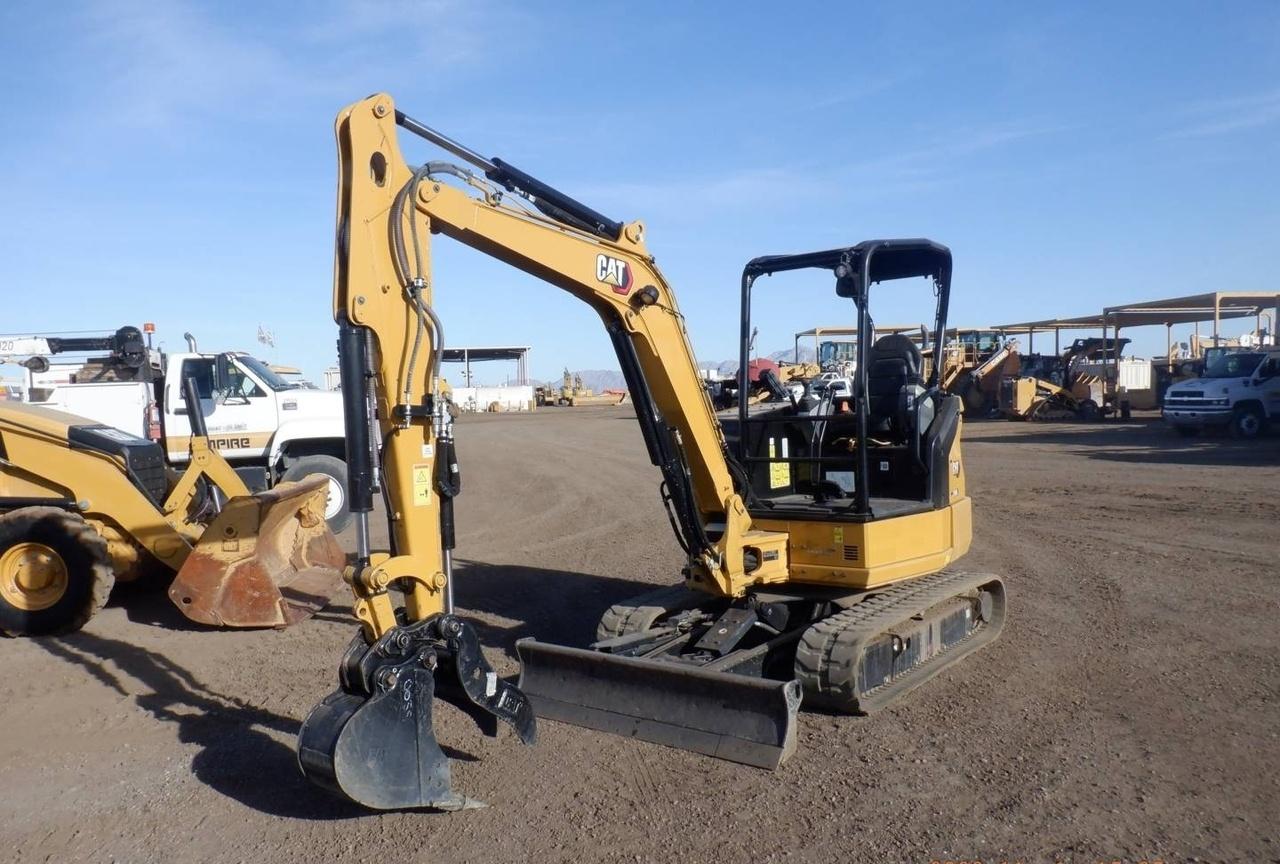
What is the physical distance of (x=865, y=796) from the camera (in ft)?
15.2

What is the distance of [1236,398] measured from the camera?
22016mm

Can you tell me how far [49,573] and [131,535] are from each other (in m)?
0.70

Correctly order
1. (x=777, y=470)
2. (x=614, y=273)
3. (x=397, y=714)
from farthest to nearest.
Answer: (x=777, y=470)
(x=614, y=273)
(x=397, y=714)

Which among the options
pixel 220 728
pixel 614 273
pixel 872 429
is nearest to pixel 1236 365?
pixel 872 429

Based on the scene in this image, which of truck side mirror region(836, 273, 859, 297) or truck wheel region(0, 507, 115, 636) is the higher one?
truck side mirror region(836, 273, 859, 297)

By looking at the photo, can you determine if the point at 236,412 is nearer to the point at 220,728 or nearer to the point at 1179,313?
the point at 220,728

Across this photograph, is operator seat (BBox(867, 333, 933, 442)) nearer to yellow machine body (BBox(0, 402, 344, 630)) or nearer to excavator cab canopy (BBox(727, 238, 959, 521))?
excavator cab canopy (BBox(727, 238, 959, 521))

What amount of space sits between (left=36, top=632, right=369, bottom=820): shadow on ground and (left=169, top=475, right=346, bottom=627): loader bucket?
1.99ft

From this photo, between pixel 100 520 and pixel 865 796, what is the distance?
685 cm

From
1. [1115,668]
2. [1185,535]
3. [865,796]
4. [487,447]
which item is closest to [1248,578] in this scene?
[1185,535]

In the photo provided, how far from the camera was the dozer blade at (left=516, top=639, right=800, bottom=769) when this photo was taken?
498cm

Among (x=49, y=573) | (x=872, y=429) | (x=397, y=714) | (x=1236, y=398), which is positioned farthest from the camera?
(x=1236, y=398)

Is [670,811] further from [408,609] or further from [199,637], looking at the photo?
[199,637]

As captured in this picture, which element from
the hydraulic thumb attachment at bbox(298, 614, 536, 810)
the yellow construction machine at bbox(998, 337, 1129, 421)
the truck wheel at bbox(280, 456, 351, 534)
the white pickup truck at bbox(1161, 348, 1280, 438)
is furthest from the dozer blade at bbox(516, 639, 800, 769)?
the yellow construction machine at bbox(998, 337, 1129, 421)
